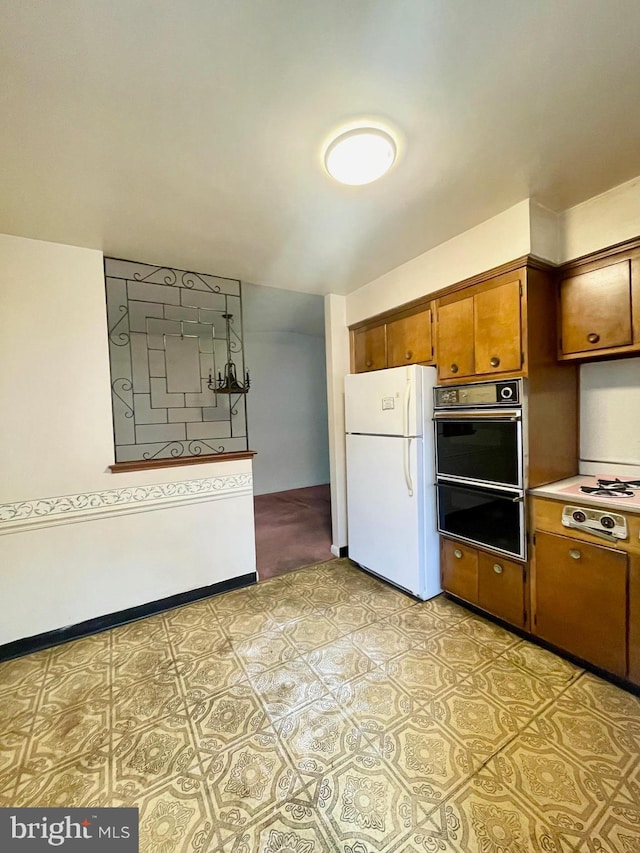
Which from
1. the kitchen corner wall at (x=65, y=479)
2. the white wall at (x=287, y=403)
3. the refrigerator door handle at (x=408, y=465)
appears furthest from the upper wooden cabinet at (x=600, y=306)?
the white wall at (x=287, y=403)

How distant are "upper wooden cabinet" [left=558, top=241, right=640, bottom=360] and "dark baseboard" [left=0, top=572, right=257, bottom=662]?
2.82m

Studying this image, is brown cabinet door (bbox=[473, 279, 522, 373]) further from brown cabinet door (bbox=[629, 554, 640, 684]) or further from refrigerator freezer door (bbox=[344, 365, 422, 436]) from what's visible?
brown cabinet door (bbox=[629, 554, 640, 684])

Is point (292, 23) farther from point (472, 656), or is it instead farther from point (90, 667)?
point (90, 667)

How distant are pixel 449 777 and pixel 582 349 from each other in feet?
7.05

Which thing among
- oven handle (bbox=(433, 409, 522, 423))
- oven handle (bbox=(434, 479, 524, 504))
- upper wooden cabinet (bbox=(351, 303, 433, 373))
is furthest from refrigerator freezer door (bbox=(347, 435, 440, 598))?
upper wooden cabinet (bbox=(351, 303, 433, 373))

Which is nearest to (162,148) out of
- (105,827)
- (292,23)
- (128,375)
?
(292,23)

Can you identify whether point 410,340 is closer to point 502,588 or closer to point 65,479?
point 502,588

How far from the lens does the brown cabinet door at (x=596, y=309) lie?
1.81m

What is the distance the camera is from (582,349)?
78.0 inches

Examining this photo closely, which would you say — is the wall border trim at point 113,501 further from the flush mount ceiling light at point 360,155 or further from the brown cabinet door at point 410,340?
the flush mount ceiling light at point 360,155

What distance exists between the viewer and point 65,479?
2160mm

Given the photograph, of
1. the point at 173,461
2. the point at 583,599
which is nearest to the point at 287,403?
the point at 173,461

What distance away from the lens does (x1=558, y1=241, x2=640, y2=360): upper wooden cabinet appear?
178cm

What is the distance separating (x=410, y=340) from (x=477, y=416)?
0.81 meters
